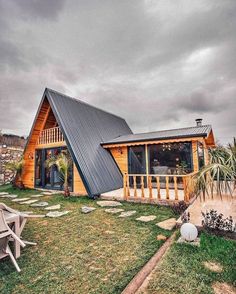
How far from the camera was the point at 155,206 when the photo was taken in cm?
608

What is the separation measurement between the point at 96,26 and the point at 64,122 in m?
5.20

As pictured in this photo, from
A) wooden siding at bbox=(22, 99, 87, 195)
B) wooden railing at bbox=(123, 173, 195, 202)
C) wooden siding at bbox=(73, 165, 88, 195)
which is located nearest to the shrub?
wooden railing at bbox=(123, 173, 195, 202)

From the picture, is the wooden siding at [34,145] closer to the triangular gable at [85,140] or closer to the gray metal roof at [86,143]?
the triangular gable at [85,140]

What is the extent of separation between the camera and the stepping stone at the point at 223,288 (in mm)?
1939

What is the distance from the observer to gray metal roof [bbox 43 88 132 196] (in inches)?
303

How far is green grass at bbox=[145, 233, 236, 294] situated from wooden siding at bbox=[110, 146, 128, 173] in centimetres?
654

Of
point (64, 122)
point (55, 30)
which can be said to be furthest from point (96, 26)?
point (64, 122)

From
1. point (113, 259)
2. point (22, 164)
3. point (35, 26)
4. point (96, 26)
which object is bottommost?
point (113, 259)

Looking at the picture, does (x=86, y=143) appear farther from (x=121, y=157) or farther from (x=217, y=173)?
(x=217, y=173)

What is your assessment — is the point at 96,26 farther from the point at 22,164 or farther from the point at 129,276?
the point at 129,276

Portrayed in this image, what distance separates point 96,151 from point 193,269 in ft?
23.8

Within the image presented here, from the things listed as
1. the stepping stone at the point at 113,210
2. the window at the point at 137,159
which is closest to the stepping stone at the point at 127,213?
the stepping stone at the point at 113,210

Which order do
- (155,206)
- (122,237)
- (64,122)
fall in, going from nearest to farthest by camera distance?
(122,237) < (155,206) < (64,122)

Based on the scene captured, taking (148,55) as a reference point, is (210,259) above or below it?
below
